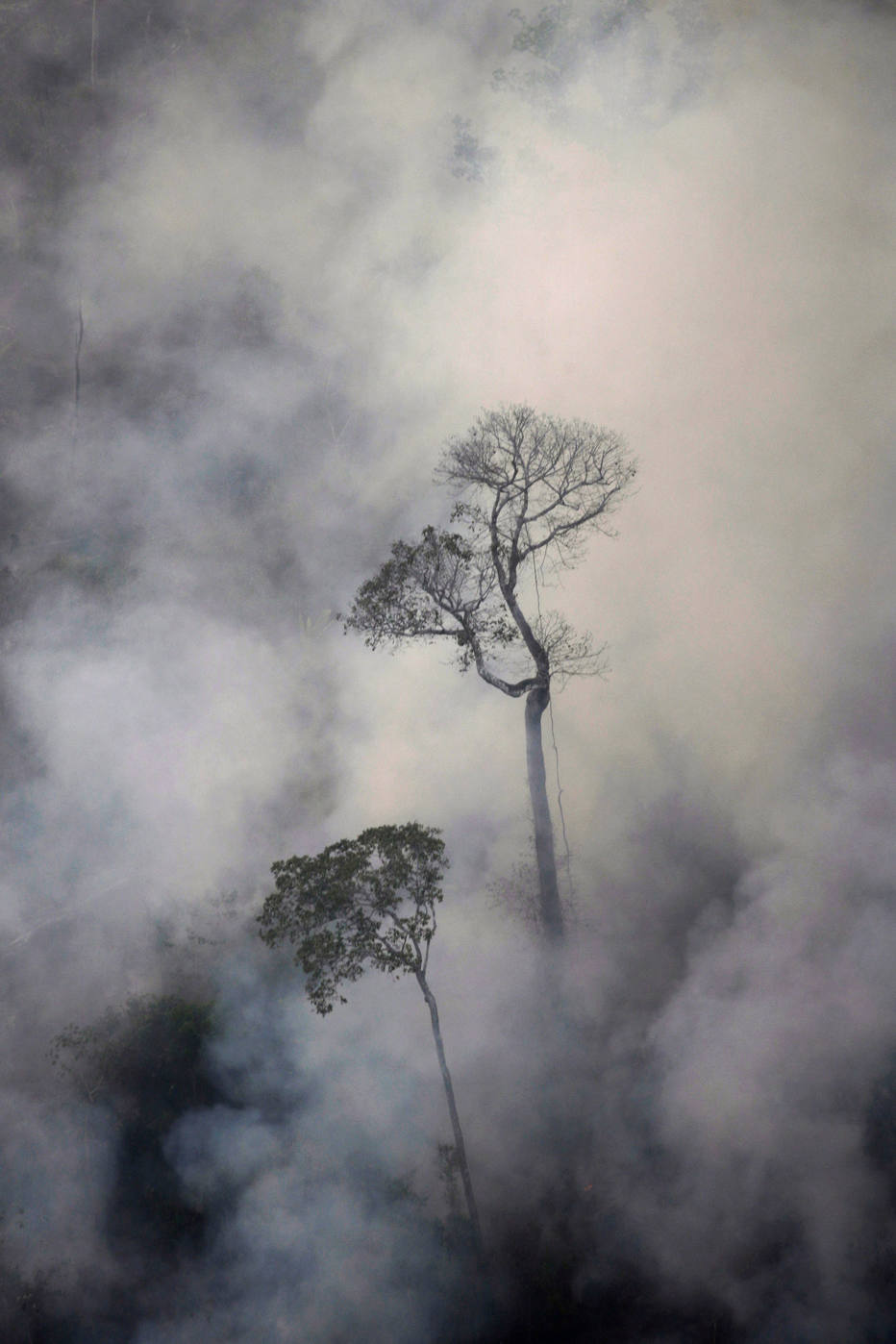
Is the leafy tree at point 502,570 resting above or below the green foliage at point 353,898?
above

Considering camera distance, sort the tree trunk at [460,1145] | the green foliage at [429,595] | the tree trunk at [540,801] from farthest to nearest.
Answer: the tree trunk at [540,801] < the green foliage at [429,595] < the tree trunk at [460,1145]

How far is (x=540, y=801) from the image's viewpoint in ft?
39.0

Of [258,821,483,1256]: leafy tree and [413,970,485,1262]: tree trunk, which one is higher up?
[258,821,483,1256]: leafy tree

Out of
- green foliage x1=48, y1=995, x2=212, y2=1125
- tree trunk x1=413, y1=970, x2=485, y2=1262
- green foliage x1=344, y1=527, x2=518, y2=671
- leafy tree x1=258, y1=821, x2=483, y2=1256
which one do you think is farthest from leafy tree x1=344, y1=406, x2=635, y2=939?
green foliage x1=48, y1=995, x2=212, y2=1125

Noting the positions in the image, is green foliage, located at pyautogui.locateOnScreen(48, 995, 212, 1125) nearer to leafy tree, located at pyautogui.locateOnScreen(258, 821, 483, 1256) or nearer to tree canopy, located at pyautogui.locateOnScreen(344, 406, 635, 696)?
leafy tree, located at pyautogui.locateOnScreen(258, 821, 483, 1256)

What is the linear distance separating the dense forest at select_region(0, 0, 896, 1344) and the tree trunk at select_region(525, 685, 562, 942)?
87 mm

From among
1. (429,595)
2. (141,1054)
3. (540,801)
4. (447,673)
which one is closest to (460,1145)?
(540,801)

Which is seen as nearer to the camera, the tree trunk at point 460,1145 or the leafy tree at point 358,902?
the leafy tree at point 358,902

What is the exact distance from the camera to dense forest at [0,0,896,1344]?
35.7 feet

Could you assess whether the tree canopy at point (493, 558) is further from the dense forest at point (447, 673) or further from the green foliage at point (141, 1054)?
the green foliage at point (141, 1054)

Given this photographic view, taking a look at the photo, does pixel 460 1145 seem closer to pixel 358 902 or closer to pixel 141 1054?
pixel 358 902

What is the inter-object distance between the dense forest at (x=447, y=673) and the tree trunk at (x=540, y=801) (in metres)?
0.09

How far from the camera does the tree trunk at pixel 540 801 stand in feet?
38.4

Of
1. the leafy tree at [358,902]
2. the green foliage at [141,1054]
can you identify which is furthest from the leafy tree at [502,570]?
the green foliage at [141,1054]
